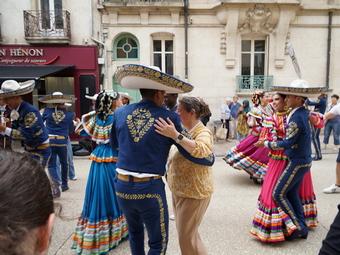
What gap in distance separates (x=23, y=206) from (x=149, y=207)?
5.04ft

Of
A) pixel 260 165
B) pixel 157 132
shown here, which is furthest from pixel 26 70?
pixel 157 132

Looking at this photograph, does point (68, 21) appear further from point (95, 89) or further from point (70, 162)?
point (70, 162)

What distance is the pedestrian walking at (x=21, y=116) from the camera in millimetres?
3740

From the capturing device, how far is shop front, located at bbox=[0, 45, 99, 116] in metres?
11.5

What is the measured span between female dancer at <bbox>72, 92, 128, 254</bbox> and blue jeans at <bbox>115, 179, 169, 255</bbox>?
2.70ft

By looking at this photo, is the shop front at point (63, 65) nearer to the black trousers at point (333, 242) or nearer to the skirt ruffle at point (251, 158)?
the skirt ruffle at point (251, 158)

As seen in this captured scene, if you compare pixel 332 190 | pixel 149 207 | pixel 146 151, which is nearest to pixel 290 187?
pixel 149 207

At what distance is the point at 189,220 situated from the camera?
8.41 ft

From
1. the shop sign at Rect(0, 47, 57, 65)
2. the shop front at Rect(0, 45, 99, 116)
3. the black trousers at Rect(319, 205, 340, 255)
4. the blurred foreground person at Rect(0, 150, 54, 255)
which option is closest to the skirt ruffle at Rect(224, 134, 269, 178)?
the black trousers at Rect(319, 205, 340, 255)

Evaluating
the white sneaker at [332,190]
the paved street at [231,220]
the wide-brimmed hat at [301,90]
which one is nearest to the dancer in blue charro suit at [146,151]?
the paved street at [231,220]

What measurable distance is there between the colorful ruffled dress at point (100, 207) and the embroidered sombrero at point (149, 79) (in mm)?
1133

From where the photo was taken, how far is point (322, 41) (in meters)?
12.1

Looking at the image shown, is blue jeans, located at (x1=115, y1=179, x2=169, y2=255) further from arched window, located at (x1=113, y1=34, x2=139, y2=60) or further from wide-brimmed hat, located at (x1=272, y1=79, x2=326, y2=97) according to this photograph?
arched window, located at (x1=113, y1=34, x2=139, y2=60)


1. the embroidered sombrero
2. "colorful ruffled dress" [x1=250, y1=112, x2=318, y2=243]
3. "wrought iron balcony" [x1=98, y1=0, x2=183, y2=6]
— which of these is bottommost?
"colorful ruffled dress" [x1=250, y1=112, x2=318, y2=243]
